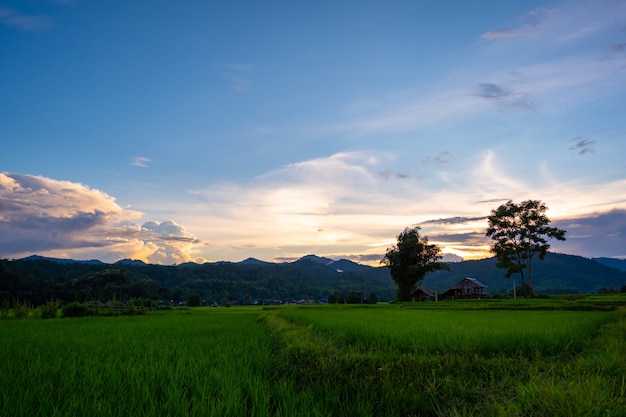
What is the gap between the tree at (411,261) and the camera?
2317 inches

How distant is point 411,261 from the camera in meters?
59.7

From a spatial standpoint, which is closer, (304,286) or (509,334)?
(509,334)

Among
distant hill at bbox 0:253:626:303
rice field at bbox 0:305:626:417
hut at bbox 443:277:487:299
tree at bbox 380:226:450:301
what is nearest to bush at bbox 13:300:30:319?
rice field at bbox 0:305:626:417

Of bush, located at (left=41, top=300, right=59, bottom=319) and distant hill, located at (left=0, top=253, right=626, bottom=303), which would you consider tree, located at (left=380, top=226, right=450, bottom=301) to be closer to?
distant hill, located at (left=0, top=253, right=626, bottom=303)

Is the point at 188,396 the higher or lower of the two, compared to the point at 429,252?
lower

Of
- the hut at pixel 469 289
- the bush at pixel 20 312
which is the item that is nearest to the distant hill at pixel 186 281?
the hut at pixel 469 289

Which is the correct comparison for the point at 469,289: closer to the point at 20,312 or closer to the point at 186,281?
the point at 20,312

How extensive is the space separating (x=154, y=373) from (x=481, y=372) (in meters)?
4.92

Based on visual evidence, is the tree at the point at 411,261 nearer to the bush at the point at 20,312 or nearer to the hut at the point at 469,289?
the hut at the point at 469,289

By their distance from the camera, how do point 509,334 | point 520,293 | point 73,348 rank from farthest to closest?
point 520,293, point 509,334, point 73,348

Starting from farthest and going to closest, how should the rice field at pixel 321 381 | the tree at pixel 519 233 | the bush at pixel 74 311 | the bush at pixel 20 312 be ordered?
the tree at pixel 519 233 → the bush at pixel 74 311 → the bush at pixel 20 312 → the rice field at pixel 321 381


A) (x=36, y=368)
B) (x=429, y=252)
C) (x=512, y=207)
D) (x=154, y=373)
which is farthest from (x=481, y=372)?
(x=429, y=252)

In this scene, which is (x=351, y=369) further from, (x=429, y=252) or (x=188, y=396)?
(x=429, y=252)

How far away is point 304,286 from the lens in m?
149
